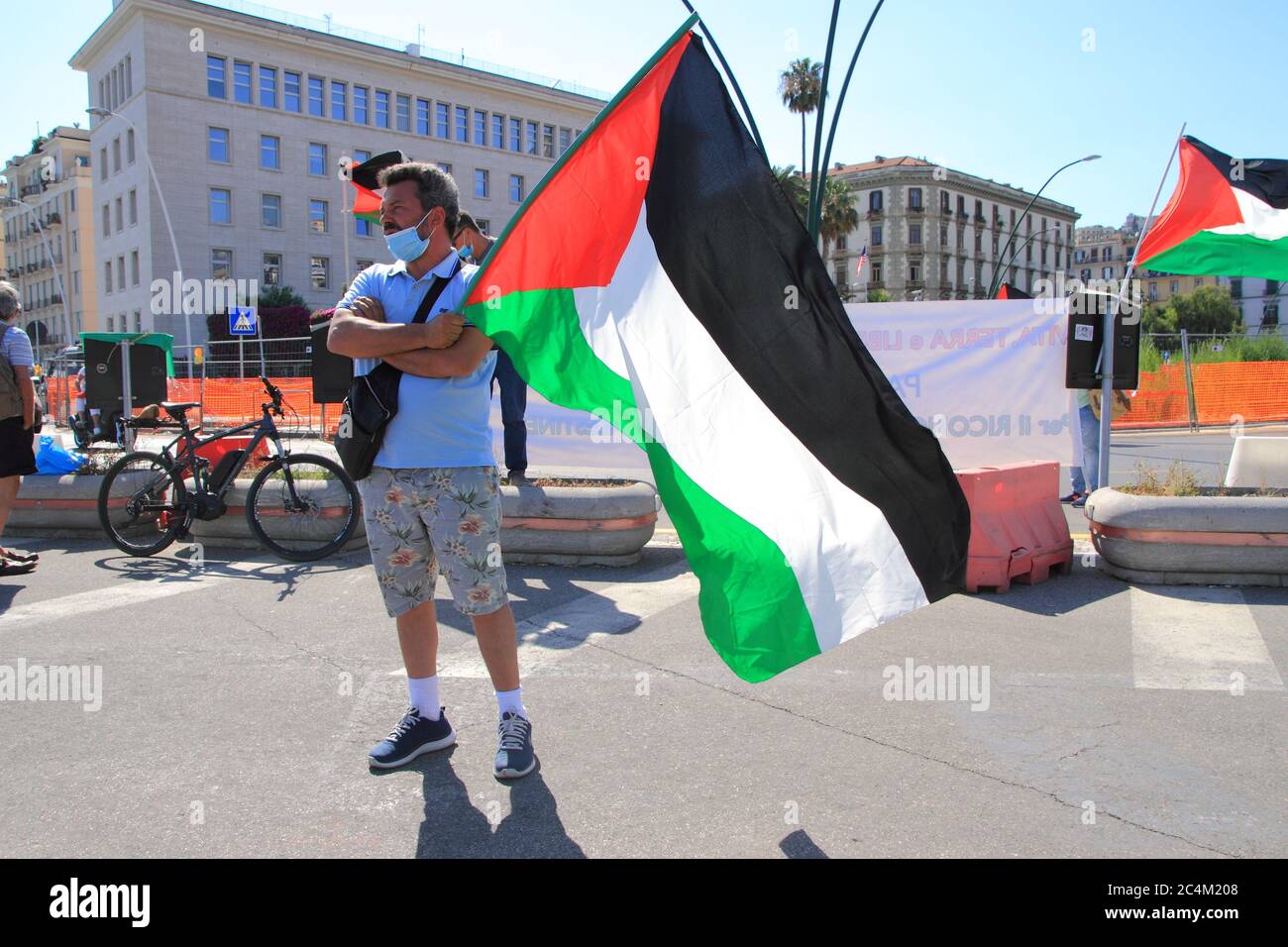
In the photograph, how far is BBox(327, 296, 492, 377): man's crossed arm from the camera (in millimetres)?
3344

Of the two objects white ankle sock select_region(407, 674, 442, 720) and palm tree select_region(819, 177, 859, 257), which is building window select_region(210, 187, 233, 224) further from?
white ankle sock select_region(407, 674, 442, 720)

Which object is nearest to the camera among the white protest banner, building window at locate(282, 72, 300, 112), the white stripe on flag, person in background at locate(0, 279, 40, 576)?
the white stripe on flag

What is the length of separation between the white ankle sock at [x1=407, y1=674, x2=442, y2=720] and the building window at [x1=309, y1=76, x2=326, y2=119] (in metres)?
61.4

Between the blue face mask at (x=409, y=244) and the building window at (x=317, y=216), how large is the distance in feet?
193

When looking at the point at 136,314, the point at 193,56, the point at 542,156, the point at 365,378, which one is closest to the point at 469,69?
the point at 542,156

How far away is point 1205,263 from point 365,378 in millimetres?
7140

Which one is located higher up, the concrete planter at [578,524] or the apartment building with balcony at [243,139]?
the apartment building with balcony at [243,139]

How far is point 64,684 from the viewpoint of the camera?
4590 millimetres

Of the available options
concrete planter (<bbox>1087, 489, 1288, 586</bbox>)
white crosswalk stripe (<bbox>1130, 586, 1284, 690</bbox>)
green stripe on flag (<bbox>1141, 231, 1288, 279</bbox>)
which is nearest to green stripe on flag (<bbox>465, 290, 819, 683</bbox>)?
white crosswalk stripe (<bbox>1130, 586, 1284, 690</bbox>)

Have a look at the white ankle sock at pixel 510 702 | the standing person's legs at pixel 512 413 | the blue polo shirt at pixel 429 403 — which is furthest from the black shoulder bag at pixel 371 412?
the standing person's legs at pixel 512 413

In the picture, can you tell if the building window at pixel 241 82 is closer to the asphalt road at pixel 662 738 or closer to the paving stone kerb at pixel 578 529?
the paving stone kerb at pixel 578 529

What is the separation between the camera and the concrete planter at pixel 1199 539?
20.4 ft
